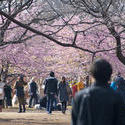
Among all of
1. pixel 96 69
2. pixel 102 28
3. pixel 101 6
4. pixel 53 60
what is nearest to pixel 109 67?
pixel 96 69

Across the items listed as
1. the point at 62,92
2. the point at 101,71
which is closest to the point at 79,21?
the point at 62,92

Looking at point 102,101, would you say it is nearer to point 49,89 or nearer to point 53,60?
point 49,89

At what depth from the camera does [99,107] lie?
4625 millimetres

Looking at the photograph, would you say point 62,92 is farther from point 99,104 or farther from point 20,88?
point 99,104

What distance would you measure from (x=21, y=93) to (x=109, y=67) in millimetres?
14788

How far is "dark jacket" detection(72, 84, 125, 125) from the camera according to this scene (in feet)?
15.2

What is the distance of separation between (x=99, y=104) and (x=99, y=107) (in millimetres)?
28

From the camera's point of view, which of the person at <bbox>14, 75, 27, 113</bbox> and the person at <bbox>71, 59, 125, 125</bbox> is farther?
the person at <bbox>14, 75, 27, 113</bbox>

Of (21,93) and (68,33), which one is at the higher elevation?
(68,33)

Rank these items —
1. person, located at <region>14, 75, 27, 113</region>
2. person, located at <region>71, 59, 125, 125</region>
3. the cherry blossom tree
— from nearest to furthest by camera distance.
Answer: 1. person, located at <region>71, 59, 125, 125</region>
2. the cherry blossom tree
3. person, located at <region>14, 75, 27, 113</region>

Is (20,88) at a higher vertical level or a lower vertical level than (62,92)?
higher

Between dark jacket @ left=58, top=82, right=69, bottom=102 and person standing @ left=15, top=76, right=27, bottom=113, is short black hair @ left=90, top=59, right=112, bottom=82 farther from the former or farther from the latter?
person standing @ left=15, top=76, right=27, bottom=113

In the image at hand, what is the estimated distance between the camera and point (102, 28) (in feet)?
95.1

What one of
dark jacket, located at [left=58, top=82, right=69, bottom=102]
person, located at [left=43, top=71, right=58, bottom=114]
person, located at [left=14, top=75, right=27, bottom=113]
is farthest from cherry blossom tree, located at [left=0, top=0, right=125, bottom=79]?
dark jacket, located at [left=58, top=82, right=69, bottom=102]
